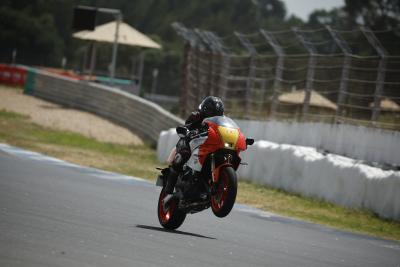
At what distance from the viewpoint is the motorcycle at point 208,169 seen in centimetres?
1011

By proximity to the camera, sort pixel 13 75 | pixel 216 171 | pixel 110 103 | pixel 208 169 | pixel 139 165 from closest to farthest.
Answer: pixel 216 171
pixel 208 169
pixel 139 165
pixel 110 103
pixel 13 75

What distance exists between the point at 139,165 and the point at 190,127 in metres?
11.2

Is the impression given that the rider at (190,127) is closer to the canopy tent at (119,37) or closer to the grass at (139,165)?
the grass at (139,165)

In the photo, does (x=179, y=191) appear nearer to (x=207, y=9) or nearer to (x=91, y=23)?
(x=91, y=23)

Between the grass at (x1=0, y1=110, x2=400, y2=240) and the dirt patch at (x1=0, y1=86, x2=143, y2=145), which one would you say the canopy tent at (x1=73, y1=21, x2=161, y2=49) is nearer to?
the dirt patch at (x1=0, y1=86, x2=143, y2=145)

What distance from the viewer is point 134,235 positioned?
9.23 m

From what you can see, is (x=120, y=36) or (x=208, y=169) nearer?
(x=208, y=169)

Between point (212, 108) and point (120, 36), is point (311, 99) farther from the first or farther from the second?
point (120, 36)

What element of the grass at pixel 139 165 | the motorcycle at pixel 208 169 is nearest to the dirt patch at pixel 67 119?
the grass at pixel 139 165

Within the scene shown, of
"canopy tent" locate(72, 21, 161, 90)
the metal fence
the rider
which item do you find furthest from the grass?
"canopy tent" locate(72, 21, 161, 90)

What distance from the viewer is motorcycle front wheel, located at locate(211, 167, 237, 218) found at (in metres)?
9.83

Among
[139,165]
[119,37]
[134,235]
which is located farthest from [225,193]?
[119,37]

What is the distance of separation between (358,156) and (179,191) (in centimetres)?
680

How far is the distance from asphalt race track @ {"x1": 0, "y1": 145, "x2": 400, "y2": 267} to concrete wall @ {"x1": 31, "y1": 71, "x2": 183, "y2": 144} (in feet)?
35.3
